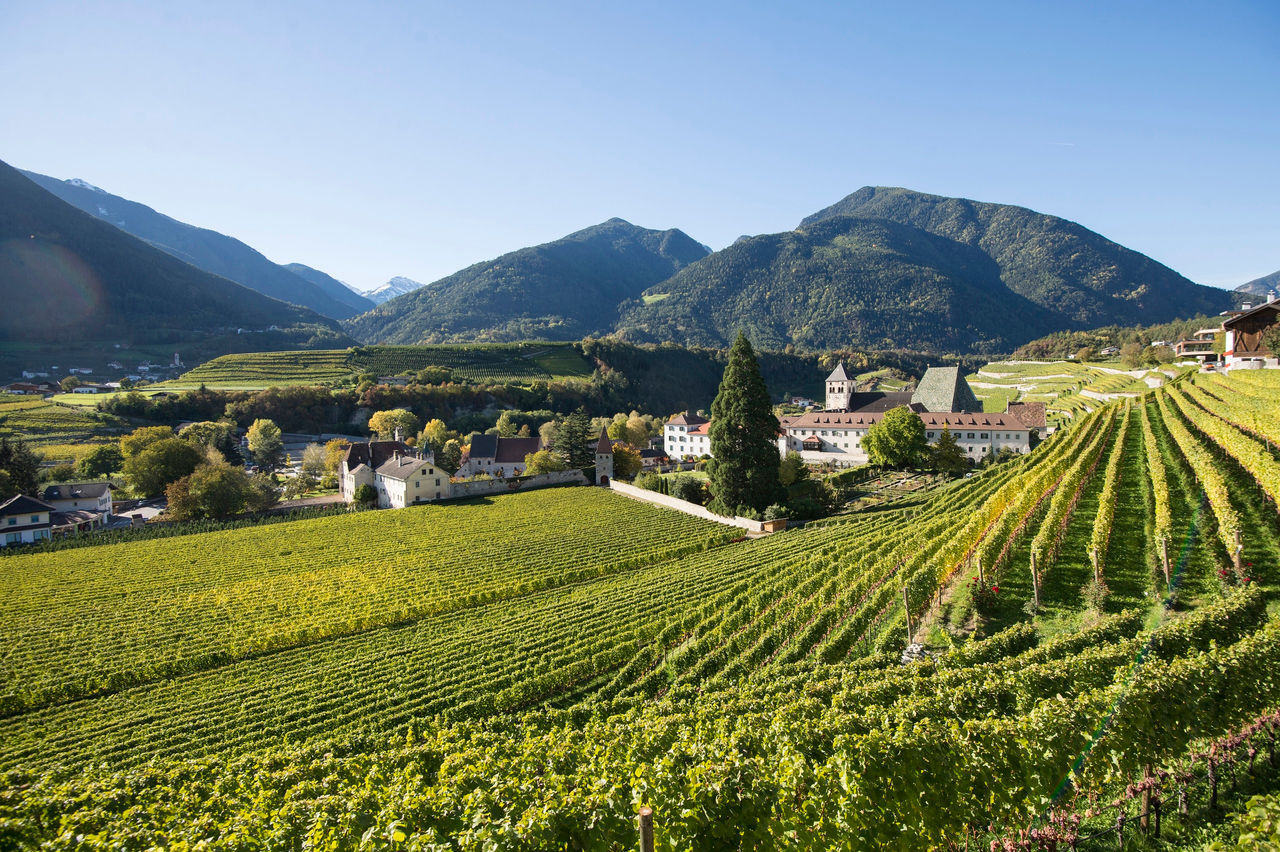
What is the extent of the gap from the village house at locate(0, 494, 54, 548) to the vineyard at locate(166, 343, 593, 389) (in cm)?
7055

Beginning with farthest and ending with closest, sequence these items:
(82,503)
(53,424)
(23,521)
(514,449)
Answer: (53,424) → (514,449) → (82,503) → (23,521)

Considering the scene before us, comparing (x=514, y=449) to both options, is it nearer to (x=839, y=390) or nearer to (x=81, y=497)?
(x=81, y=497)

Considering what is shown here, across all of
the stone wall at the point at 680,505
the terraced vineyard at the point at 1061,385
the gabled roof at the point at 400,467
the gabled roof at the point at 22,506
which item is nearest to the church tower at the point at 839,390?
the terraced vineyard at the point at 1061,385

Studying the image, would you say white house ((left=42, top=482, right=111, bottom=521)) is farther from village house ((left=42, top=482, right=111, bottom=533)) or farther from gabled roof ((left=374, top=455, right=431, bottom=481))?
gabled roof ((left=374, top=455, right=431, bottom=481))

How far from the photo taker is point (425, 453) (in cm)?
7931

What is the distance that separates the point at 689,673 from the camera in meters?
17.5

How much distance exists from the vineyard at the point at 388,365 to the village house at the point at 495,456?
52611 mm

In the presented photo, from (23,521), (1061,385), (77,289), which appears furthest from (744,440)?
(77,289)

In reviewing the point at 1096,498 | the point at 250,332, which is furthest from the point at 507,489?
the point at 250,332

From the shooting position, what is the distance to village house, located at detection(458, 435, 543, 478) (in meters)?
71.2

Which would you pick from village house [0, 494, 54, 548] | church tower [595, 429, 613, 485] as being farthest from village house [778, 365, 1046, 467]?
village house [0, 494, 54, 548]

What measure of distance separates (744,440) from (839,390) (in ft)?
164

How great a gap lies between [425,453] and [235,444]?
3335 centimetres

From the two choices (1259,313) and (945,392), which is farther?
(945,392)
